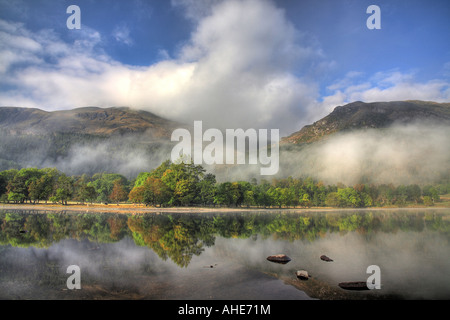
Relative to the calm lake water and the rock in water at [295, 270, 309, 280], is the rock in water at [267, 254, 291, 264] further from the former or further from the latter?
the rock in water at [295, 270, 309, 280]

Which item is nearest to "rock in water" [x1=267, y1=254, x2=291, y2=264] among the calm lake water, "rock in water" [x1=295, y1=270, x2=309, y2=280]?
the calm lake water

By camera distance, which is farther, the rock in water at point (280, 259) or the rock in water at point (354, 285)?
the rock in water at point (280, 259)

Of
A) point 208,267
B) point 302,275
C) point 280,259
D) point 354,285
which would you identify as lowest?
point 280,259

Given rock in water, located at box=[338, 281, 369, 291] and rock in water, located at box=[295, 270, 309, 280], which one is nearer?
rock in water, located at box=[338, 281, 369, 291]

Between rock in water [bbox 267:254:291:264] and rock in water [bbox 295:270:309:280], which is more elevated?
rock in water [bbox 295:270:309:280]

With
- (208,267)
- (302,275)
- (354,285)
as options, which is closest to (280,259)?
(302,275)

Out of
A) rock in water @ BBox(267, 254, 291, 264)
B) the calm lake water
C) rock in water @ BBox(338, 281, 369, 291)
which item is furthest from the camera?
rock in water @ BBox(267, 254, 291, 264)

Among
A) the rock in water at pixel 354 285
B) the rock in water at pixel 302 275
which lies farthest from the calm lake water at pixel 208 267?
the rock in water at pixel 354 285

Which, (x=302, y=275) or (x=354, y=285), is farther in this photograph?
(x=302, y=275)

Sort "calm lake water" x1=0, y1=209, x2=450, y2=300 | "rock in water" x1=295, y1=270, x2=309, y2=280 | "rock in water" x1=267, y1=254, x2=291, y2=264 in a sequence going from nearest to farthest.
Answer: "calm lake water" x1=0, y1=209, x2=450, y2=300 → "rock in water" x1=295, y1=270, x2=309, y2=280 → "rock in water" x1=267, y1=254, x2=291, y2=264

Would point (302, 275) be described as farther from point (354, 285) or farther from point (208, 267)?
point (208, 267)

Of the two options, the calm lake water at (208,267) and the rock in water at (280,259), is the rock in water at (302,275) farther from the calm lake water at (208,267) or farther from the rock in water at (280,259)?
the rock in water at (280,259)

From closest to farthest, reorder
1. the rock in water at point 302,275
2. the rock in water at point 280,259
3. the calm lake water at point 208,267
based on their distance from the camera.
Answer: the calm lake water at point 208,267 < the rock in water at point 302,275 < the rock in water at point 280,259
